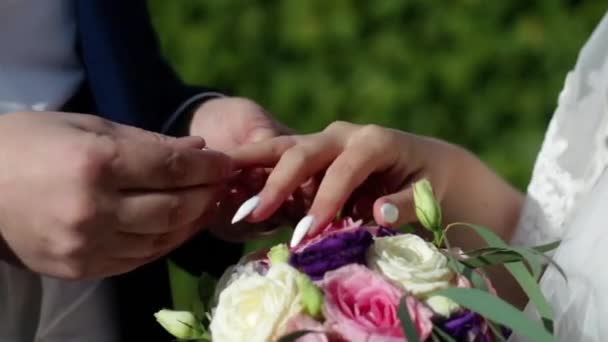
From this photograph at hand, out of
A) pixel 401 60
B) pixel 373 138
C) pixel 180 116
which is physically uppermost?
pixel 373 138

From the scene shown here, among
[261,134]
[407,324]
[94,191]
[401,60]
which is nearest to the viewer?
[407,324]

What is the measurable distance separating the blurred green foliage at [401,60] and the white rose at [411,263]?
1.63m

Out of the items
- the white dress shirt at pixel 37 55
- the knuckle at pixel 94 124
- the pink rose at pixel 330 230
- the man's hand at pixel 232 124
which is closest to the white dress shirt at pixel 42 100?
the white dress shirt at pixel 37 55

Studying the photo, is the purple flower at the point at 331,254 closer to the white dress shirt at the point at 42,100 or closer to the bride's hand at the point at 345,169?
the bride's hand at the point at 345,169

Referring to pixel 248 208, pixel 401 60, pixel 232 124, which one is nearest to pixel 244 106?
pixel 232 124

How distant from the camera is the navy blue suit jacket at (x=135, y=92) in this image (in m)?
1.26

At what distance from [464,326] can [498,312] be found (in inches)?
1.2

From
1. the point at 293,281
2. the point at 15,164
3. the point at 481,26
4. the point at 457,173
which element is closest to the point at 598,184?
the point at 457,173

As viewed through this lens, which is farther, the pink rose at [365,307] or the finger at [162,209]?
the finger at [162,209]

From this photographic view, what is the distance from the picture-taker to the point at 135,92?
1.30m

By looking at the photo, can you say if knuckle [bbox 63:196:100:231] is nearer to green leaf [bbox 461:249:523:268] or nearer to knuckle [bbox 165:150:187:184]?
knuckle [bbox 165:150:187:184]

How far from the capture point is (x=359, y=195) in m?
1.13

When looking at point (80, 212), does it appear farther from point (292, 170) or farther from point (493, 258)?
point (493, 258)

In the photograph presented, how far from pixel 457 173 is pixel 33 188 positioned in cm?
48
